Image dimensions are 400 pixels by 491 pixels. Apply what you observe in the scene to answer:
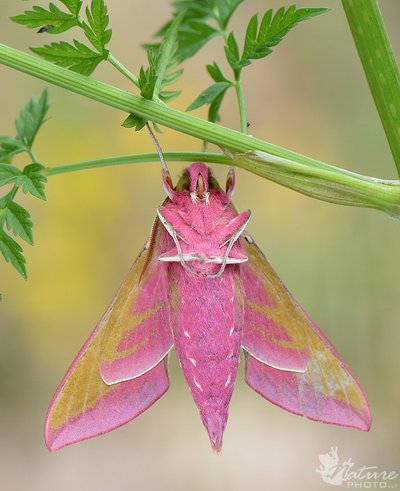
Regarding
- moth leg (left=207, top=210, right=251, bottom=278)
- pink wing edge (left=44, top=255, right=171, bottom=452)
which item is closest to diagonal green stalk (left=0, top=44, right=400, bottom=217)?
moth leg (left=207, top=210, right=251, bottom=278)

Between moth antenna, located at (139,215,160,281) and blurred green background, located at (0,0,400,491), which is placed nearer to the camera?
moth antenna, located at (139,215,160,281)

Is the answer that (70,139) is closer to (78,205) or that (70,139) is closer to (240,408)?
(78,205)

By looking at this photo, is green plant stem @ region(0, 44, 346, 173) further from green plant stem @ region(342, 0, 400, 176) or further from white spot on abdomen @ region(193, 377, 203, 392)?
white spot on abdomen @ region(193, 377, 203, 392)

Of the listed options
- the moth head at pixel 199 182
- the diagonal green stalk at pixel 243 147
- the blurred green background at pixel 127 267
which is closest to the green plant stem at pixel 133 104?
the diagonal green stalk at pixel 243 147

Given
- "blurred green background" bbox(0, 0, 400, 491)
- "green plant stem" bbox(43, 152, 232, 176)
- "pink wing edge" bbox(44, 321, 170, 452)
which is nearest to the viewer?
"green plant stem" bbox(43, 152, 232, 176)

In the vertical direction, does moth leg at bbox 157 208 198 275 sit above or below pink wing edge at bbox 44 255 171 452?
above

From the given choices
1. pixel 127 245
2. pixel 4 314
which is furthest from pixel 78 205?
pixel 4 314

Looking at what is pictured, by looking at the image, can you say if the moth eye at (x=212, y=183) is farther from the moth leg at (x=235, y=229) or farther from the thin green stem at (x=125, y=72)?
the thin green stem at (x=125, y=72)
